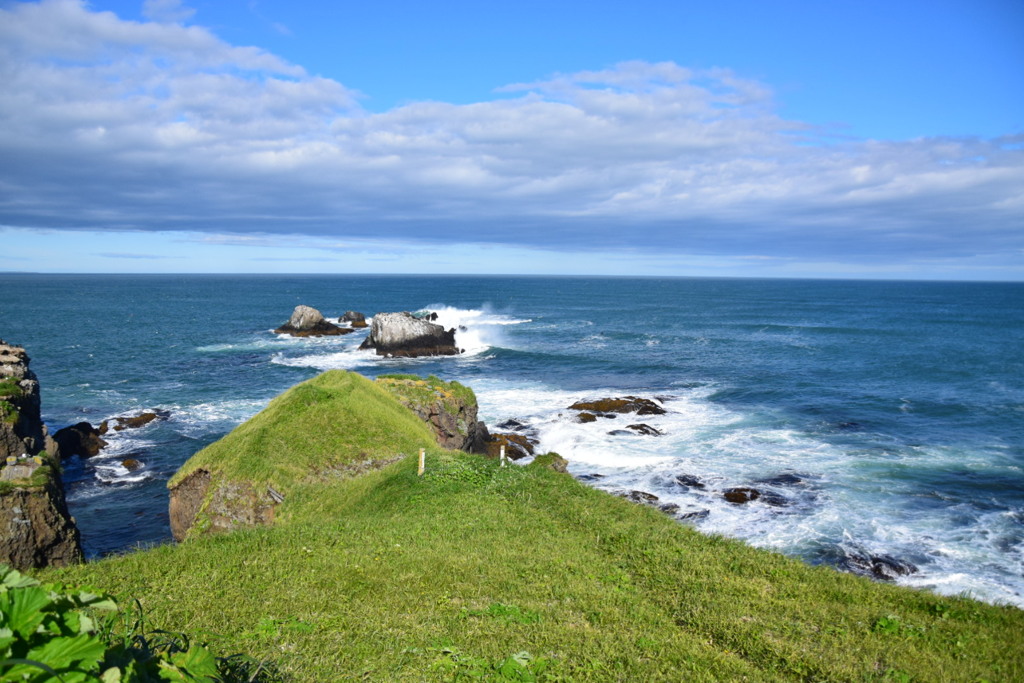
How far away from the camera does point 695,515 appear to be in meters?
27.5

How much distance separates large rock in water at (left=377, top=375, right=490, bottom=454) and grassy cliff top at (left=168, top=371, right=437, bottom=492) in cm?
249

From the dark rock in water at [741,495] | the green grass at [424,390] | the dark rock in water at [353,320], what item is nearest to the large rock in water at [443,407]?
the green grass at [424,390]

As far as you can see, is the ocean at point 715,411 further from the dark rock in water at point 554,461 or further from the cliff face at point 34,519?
the cliff face at point 34,519

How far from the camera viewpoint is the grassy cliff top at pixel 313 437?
77.4 feet

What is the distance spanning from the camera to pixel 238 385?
53406 mm

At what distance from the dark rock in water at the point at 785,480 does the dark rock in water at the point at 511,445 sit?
13115 millimetres

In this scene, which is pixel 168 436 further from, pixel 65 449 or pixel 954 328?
pixel 954 328

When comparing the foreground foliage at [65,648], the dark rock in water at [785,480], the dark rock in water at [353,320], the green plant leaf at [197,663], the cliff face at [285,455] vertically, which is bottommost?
the dark rock in water at [785,480]

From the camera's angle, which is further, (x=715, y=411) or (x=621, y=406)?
(x=621, y=406)

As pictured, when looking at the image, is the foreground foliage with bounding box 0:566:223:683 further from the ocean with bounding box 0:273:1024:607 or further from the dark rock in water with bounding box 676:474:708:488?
the dark rock in water with bounding box 676:474:708:488

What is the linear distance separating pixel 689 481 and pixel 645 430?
30.2 ft

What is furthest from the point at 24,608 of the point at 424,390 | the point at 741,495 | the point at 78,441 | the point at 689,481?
the point at 78,441

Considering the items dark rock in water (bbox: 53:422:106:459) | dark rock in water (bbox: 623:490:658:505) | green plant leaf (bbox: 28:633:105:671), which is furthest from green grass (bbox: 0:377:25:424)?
green plant leaf (bbox: 28:633:105:671)

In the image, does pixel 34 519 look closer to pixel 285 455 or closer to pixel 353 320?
pixel 285 455
